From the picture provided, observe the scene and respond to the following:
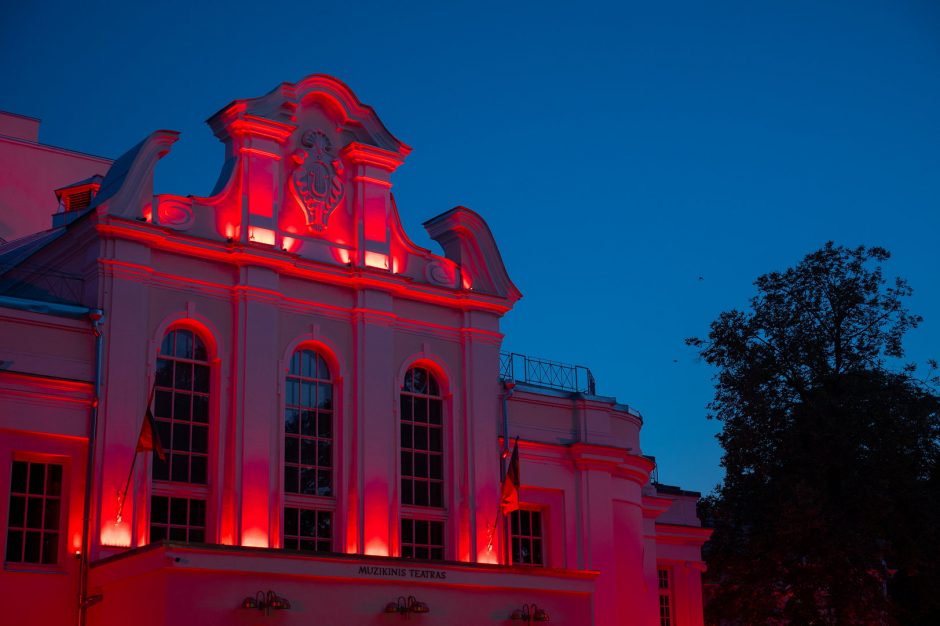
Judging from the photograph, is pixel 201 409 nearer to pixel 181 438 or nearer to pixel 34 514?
pixel 181 438

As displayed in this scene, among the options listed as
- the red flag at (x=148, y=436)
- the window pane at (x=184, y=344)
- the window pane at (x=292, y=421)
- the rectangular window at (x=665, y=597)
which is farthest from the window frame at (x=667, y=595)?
the red flag at (x=148, y=436)

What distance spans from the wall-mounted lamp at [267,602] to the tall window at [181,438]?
2.74 metres

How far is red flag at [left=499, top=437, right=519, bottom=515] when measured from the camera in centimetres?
2847

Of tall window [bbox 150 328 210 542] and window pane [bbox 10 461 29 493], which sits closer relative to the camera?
window pane [bbox 10 461 29 493]

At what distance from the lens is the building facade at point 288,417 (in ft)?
77.5

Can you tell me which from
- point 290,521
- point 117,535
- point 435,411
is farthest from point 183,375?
point 435,411

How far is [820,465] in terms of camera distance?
34.5 meters

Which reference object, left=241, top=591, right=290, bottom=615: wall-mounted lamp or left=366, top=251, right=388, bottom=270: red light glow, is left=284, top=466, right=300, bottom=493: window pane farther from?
left=366, top=251, right=388, bottom=270: red light glow

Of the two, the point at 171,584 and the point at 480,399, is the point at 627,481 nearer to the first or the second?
the point at 480,399

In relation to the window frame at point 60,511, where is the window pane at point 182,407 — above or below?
above

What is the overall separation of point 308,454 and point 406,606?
416cm

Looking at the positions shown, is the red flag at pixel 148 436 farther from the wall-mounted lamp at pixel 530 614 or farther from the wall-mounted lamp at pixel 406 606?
the wall-mounted lamp at pixel 530 614

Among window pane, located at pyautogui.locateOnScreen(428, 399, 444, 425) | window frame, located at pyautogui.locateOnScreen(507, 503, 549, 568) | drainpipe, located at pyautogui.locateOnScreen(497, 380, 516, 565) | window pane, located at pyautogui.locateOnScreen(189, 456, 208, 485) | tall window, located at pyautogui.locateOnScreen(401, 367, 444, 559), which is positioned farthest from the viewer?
window frame, located at pyautogui.locateOnScreen(507, 503, 549, 568)

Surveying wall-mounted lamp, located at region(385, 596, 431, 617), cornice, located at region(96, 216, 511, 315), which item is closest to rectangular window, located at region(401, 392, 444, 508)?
cornice, located at region(96, 216, 511, 315)
